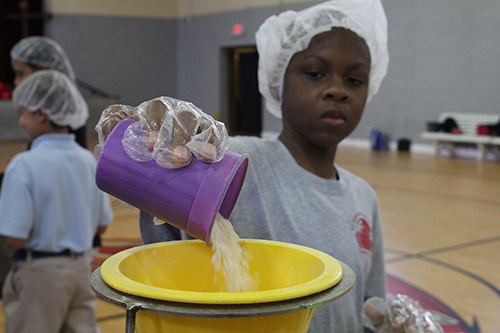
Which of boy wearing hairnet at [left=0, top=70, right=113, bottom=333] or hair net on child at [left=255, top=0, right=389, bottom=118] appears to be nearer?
hair net on child at [left=255, top=0, right=389, bottom=118]

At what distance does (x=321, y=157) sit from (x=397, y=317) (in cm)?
40

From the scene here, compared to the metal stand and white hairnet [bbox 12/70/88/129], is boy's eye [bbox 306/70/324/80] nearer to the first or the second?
the metal stand

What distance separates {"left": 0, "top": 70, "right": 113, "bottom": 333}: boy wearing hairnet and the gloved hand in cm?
161

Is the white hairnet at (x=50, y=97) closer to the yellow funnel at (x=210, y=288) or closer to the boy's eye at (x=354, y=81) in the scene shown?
the boy's eye at (x=354, y=81)

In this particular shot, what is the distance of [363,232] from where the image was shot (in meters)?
1.24

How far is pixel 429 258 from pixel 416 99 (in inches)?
282

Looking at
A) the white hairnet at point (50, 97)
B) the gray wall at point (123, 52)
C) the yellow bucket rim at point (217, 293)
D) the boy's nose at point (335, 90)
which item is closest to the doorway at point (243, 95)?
the gray wall at point (123, 52)

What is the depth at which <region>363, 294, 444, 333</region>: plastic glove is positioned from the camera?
113 centimetres

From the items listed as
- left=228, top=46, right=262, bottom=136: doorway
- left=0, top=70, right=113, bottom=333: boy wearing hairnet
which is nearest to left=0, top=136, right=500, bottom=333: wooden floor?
left=0, top=70, right=113, bottom=333: boy wearing hairnet

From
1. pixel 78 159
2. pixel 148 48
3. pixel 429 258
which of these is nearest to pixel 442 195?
pixel 429 258

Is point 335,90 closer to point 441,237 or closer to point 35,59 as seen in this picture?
point 35,59

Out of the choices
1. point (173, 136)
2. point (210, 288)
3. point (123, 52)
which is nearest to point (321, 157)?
point (210, 288)

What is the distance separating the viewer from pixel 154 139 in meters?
0.60

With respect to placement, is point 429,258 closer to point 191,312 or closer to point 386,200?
point 386,200
